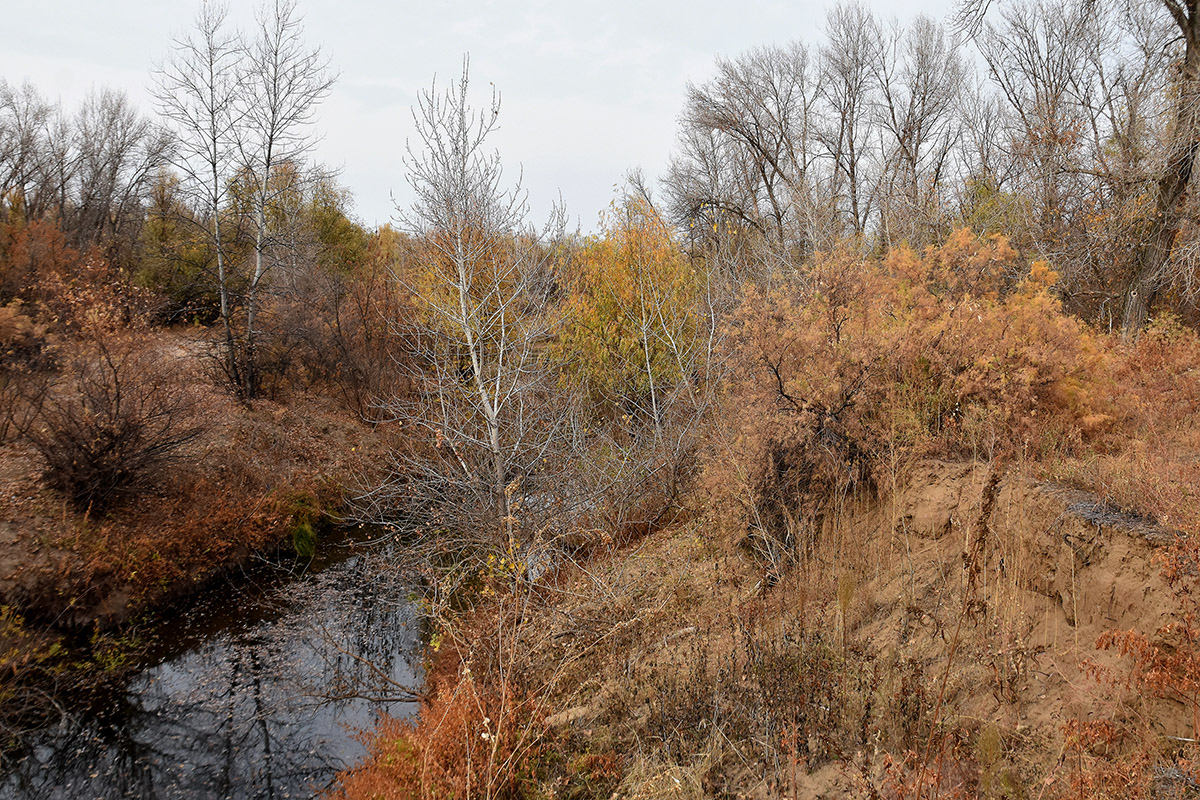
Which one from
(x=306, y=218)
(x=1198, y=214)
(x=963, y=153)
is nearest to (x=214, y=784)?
(x=1198, y=214)

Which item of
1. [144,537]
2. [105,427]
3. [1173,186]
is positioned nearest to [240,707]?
[144,537]

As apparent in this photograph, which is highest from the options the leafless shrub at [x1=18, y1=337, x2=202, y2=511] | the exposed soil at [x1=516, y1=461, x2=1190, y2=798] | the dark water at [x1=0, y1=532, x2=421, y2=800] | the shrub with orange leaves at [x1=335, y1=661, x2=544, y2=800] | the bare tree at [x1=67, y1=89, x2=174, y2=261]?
the bare tree at [x1=67, y1=89, x2=174, y2=261]

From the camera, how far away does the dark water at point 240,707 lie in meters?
5.65

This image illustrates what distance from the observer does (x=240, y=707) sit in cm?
661

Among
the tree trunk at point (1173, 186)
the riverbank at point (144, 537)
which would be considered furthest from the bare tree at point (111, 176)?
the tree trunk at point (1173, 186)

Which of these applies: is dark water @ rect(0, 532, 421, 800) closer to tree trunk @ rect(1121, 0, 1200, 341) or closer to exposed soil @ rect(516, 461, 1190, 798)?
exposed soil @ rect(516, 461, 1190, 798)

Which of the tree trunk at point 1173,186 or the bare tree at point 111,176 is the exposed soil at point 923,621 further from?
the bare tree at point 111,176

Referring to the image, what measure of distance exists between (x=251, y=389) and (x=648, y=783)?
1389 centimetres

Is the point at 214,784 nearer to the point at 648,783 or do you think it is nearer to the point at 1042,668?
the point at 648,783

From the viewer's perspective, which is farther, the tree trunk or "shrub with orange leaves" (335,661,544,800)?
the tree trunk

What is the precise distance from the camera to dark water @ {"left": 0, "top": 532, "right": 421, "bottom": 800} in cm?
565

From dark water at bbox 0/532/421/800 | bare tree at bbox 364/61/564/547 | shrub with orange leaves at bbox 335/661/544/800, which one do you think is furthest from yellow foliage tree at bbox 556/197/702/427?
shrub with orange leaves at bbox 335/661/544/800

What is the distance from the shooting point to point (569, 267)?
13.9m

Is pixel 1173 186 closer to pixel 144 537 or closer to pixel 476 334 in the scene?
pixel 476 334
